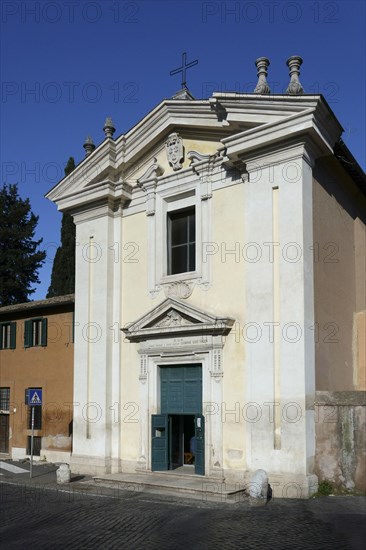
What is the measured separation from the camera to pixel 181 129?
1656 centimetres

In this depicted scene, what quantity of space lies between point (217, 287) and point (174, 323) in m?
1.47

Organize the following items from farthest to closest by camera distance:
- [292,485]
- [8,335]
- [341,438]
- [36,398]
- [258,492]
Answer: [8,335], [36,398], [341,438], [292,485], [258,492]

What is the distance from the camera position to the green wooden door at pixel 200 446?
14.6 metres

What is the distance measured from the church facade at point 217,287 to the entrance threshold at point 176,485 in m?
0.30

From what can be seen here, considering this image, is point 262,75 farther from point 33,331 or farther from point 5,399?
point 5,399

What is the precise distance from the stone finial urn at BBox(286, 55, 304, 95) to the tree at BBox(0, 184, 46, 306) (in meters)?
27.1

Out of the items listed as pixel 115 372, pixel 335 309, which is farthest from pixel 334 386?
pixel 115 372

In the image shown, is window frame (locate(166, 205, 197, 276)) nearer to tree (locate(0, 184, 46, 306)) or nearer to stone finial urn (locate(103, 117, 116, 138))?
stone finial urn (locate(103, 117, 116, 138))

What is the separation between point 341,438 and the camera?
1300 centimetres

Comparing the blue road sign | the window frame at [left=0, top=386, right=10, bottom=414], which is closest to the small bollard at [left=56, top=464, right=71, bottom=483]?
the blue road sign

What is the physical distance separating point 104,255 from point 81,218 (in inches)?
64.0

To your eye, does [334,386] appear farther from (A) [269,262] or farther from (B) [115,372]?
(B) [115,372]

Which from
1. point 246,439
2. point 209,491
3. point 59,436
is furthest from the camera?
point 59,436

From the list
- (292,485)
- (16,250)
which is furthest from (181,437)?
(16,250)
